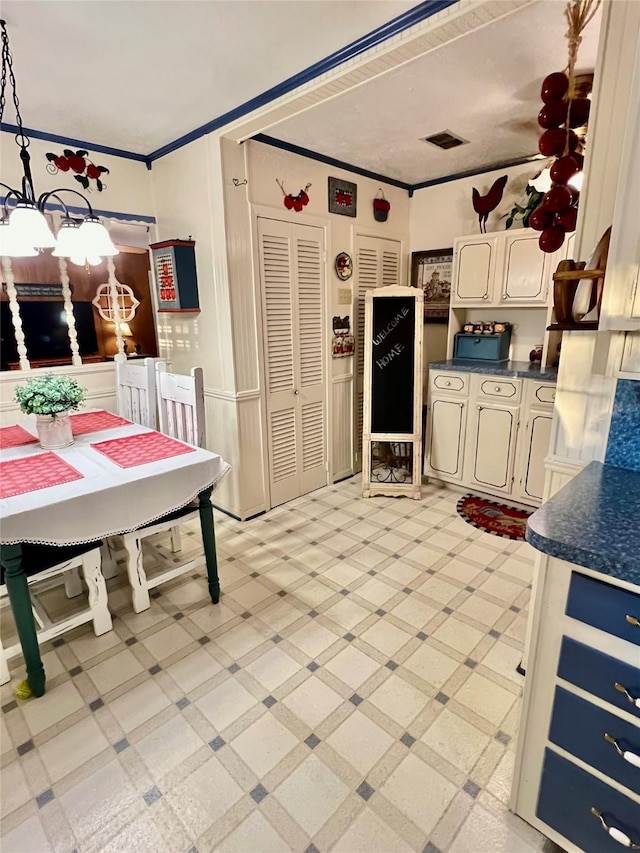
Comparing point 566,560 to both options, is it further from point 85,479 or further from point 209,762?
point 85,479

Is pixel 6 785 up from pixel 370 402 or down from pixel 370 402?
down

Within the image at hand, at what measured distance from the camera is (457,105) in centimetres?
226

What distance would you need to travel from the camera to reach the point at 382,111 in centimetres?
233

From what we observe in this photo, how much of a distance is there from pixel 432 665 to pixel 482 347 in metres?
2.40

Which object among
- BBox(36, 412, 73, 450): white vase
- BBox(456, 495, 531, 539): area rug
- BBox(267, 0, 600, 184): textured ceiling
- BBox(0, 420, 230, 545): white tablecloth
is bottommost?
BBox(456, 495, 531, 539): area rug

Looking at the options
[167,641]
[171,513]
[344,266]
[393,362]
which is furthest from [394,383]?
[167,641]

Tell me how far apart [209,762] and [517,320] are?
3.38m

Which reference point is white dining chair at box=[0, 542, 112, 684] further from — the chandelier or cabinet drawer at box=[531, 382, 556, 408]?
cabinet drawer at box=[531, 382, 556, 408]

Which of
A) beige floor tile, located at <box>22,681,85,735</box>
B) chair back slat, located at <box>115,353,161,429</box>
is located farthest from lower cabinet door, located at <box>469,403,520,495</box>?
beige floor tile, located at <box>22,681,85,735</box>

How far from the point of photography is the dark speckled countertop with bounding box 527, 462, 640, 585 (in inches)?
36.4

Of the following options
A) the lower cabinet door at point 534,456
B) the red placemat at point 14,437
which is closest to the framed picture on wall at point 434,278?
the lower cabinet door at point 534,456

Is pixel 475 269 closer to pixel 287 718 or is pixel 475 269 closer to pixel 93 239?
pixel 93 239

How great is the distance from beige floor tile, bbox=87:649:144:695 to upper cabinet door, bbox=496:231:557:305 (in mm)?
3170

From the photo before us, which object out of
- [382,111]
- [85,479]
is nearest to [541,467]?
[382,111]
